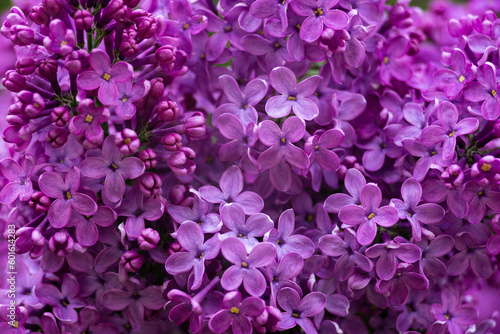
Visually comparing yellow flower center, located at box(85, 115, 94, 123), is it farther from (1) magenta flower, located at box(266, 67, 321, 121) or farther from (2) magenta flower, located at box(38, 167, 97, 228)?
(1) magenta flower, located at box(266, 67, 321, 121)

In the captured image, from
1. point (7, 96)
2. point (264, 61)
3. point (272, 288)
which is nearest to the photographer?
point (272, 288)

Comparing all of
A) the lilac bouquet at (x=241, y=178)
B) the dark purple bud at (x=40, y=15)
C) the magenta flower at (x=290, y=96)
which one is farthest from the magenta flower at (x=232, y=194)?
the dark purple bud at (x=40, y=15)

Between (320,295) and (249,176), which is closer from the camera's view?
(320,295)

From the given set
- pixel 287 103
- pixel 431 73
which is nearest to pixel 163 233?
pixel 287 103

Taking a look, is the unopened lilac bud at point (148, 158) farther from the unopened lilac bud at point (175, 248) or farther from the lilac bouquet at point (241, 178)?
the unopened lilac bud at point (175, 248)

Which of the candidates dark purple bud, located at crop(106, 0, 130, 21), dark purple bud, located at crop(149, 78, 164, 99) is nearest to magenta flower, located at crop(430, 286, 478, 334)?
dark purple bud, located at crop(149, 78, 164, 99)

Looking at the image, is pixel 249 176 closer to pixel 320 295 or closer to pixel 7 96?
pixel 320 295

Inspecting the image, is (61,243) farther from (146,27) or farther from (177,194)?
(146,27)
